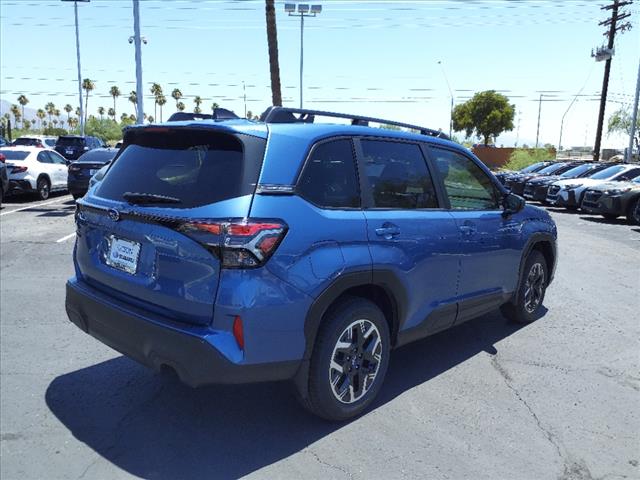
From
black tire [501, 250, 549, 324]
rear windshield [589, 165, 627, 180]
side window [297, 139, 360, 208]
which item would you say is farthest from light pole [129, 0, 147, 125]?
side window [297, 139, 360, 208]

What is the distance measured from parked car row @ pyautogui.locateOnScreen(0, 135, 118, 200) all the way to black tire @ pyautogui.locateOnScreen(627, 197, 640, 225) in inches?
536

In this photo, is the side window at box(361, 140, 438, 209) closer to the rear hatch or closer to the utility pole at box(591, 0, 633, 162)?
the rear hatch

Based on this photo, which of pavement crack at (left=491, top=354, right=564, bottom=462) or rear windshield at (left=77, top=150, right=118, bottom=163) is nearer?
pavement crack at (left=491, top=354, right=564, bottom=462)

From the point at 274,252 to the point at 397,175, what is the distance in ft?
4.45

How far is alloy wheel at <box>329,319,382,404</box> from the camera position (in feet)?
10.4

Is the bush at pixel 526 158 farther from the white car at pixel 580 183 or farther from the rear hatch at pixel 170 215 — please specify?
the rear hatch at pixel 170 215

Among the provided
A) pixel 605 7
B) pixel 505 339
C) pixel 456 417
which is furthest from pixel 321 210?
pixel 605 7

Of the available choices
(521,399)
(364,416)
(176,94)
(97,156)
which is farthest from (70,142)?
(176,94)

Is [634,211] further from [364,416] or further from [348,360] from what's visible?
[348,360]

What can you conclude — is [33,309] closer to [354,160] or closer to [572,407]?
[354,160]

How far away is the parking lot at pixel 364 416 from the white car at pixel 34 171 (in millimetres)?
10804

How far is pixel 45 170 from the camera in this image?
1542 cm

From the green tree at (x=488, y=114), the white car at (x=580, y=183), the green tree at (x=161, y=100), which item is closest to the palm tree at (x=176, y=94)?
the green tree at (x=161, y=100)

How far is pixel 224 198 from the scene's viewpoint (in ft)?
8.86
